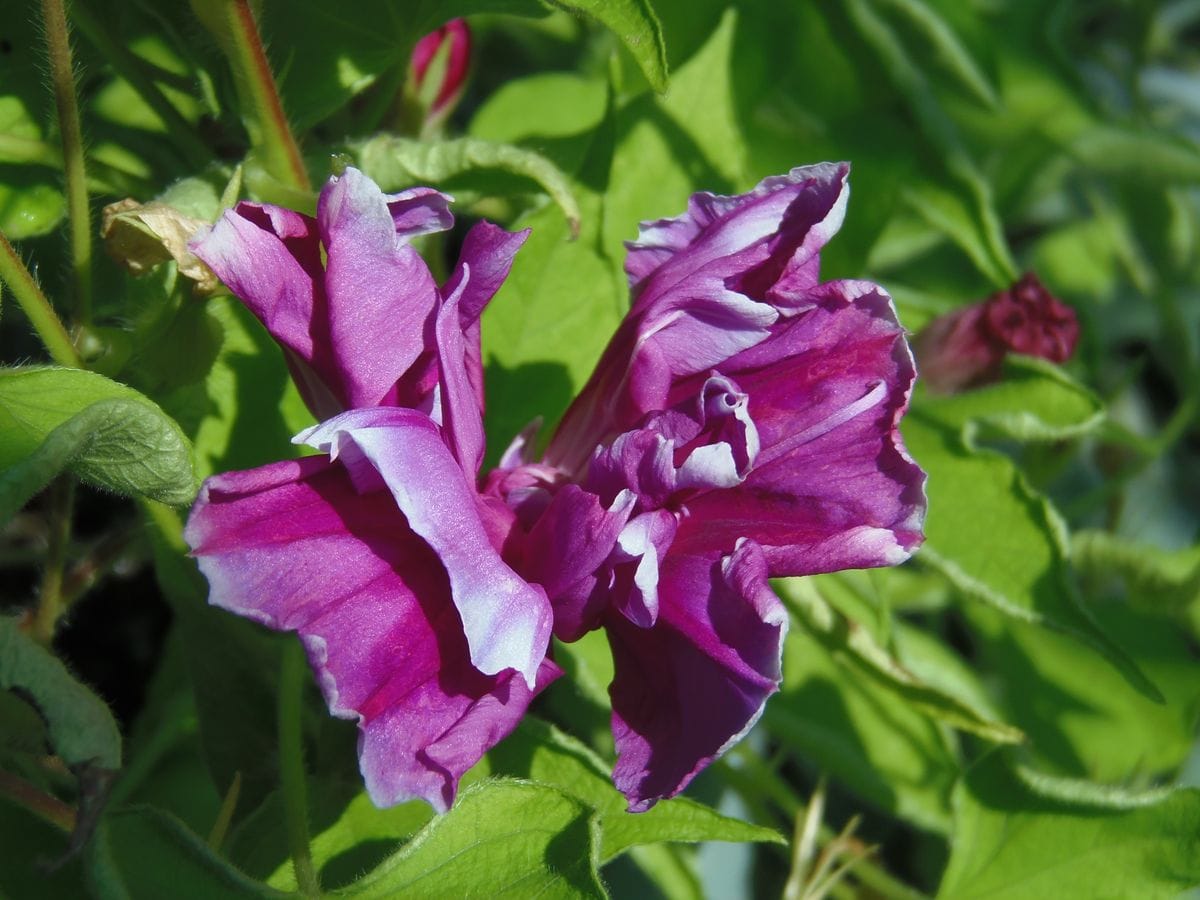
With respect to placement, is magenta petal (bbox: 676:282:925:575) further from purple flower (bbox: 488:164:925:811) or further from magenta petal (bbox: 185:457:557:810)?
magenta petal (bbox: 185:457:557:810)

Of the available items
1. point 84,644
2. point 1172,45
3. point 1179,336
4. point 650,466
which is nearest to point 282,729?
point 650,466

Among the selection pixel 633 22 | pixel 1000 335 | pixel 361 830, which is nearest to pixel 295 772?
pixel 361 830

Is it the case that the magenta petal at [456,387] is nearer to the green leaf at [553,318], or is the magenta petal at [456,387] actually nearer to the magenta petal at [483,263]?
the magenta petal at [483,263]

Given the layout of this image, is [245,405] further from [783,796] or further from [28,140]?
[783,796]

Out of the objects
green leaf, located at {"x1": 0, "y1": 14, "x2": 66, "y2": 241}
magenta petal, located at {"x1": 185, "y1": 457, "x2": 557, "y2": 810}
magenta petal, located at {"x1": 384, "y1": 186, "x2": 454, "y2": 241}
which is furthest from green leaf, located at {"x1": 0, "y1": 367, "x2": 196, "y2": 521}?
green leaf, located at {"x1": 0, "y1": 14, "x2": 66, "y2": 241}

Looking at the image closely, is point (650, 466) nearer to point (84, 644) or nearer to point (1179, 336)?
point (84, 644)

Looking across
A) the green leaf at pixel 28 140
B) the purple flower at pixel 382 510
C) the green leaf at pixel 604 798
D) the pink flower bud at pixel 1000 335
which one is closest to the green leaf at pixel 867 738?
the pink flower bud at pixel 1000 335
